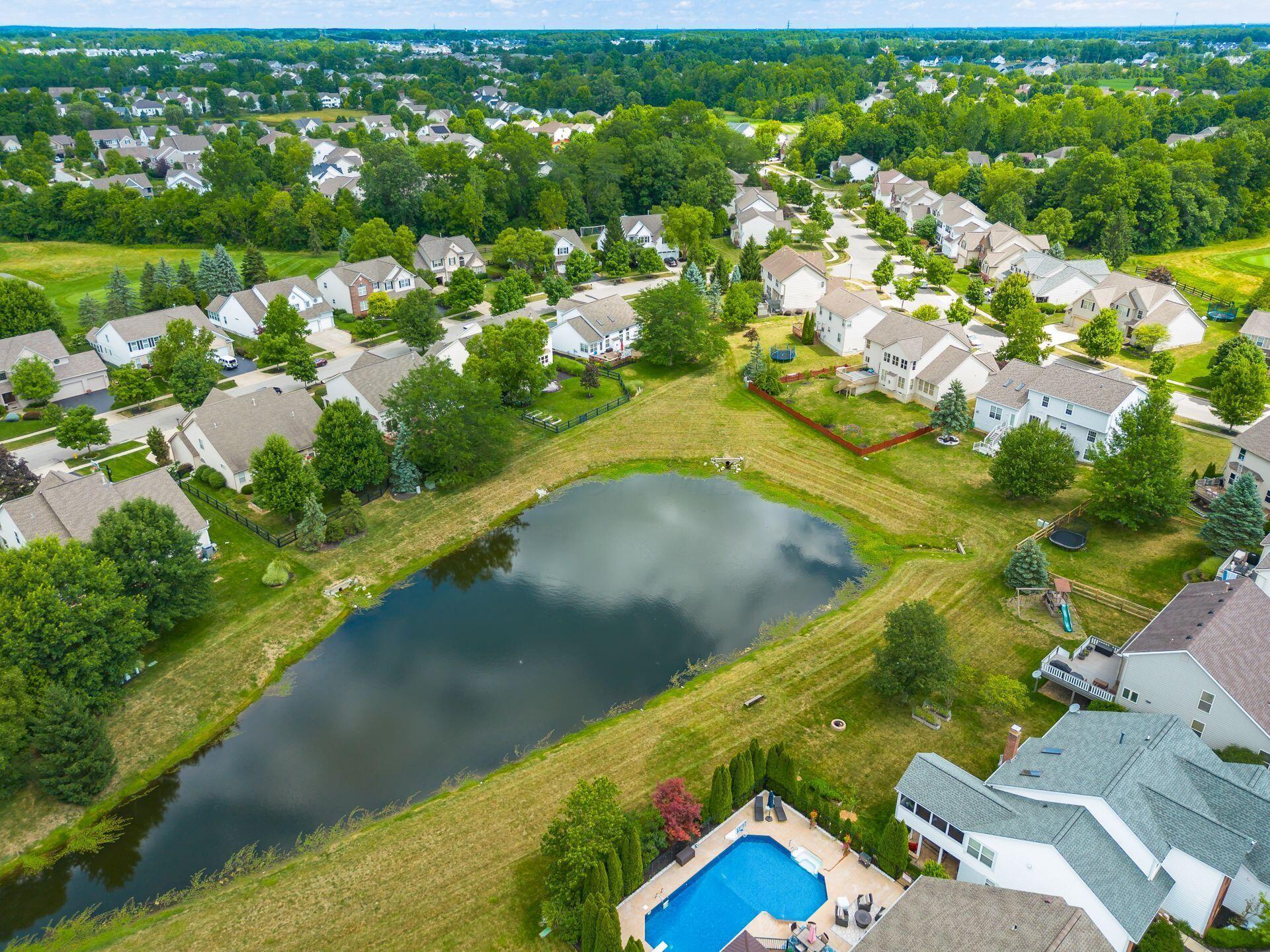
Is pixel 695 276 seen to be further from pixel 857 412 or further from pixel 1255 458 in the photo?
pixel 1255 458

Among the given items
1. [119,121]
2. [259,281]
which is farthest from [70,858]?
[119,121]

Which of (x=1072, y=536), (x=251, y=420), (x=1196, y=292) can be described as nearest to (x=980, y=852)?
(x=1072, y=536)

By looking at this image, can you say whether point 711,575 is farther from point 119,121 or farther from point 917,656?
point 119,121

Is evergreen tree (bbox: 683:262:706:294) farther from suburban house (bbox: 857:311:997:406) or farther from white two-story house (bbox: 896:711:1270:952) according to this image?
white two-story house (bbox: 896:711:1270:952)

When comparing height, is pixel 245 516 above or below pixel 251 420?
below

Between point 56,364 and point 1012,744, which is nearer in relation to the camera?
point 1012,744

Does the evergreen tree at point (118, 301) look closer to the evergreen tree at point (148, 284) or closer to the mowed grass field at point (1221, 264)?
the evergreen tree at point (148, 284)

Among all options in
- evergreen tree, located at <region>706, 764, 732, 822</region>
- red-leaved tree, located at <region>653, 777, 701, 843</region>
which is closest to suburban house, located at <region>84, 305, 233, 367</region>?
red-leaved tree, located at <region>653, 777, 701, 843</region>
